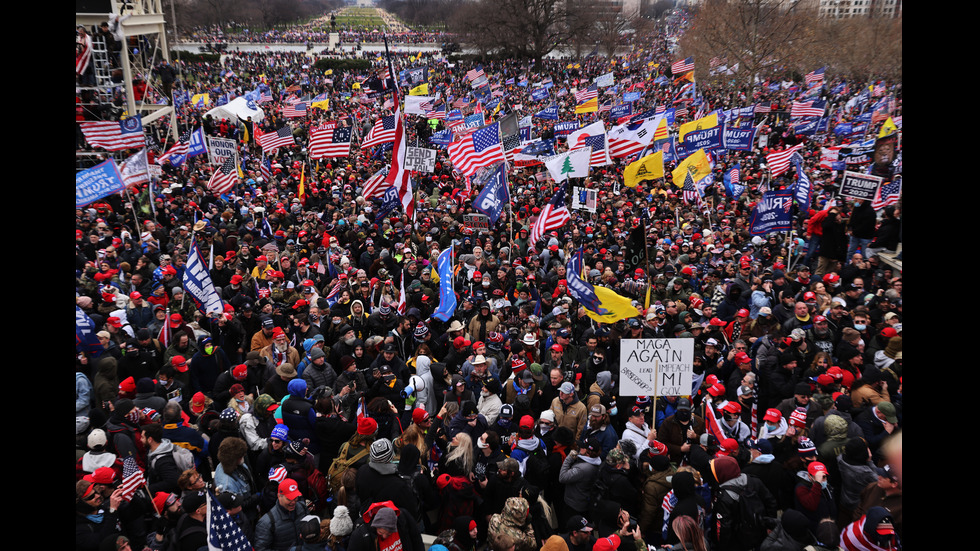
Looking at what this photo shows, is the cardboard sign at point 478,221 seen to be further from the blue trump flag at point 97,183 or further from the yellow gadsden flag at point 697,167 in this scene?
the blue trump flag at point 97,183

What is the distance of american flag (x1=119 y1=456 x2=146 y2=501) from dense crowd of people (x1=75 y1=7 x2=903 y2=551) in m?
0.04

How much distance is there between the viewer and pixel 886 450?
16.5ft

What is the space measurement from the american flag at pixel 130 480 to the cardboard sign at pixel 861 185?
1245cm

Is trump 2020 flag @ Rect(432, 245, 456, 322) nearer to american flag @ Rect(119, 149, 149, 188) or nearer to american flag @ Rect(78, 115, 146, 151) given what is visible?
american flag @ Rect(119, 149, 149, 188)

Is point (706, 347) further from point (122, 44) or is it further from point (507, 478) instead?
point (122, 44)

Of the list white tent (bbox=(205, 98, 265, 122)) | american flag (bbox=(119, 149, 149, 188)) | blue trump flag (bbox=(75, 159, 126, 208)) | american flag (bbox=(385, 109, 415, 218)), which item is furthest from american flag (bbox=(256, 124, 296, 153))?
american flag (bbox=(385, 109, 415, 218))

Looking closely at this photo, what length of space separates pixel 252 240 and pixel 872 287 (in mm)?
11702

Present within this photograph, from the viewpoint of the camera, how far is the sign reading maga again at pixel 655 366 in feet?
19.5

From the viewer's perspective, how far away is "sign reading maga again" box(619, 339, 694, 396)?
19.5 feet

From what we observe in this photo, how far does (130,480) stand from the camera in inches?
177

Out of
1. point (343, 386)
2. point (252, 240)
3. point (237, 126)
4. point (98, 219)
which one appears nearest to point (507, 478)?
point (343, 386)

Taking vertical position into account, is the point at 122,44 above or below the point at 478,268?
above

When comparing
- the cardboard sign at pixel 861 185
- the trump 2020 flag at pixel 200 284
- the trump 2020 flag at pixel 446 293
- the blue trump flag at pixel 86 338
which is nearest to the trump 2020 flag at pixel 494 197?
the trump 2020 flag at pixel 446 293

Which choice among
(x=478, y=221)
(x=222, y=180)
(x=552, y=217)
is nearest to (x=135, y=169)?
(x=222, y=180)
